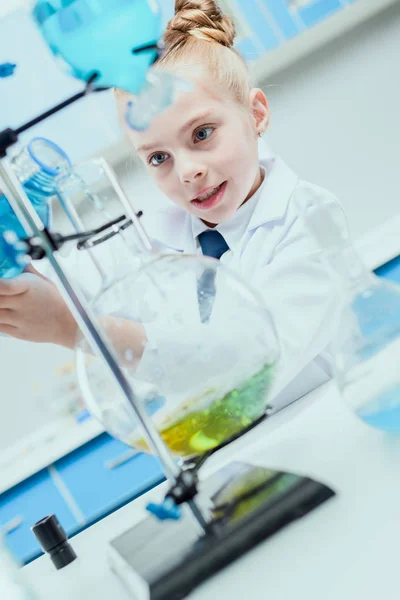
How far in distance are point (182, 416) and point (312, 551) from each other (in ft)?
0.45

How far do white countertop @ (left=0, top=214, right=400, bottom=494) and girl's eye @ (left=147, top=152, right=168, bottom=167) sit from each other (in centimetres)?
113

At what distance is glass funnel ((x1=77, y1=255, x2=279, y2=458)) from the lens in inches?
19.3

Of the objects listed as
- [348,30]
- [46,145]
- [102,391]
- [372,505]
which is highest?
[348,30]

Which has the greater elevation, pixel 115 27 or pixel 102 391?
pixel 115 27

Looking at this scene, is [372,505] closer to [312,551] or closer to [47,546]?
[312,551]

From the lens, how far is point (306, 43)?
244 cm

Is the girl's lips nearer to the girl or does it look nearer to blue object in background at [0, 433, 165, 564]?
the girl

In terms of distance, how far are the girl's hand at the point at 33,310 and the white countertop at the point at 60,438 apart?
145cm

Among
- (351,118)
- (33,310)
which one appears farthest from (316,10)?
(33,310)

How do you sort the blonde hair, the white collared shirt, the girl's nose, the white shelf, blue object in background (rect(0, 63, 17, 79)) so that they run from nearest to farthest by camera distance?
1. blue object in background (rect(0, 63, 17, 79))
2. the white collared shirt
3. the girl's nose
4. the blonde hair
5. the white shelf

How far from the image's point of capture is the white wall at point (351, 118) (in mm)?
2416

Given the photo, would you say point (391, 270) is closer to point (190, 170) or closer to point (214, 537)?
point (190, 170)

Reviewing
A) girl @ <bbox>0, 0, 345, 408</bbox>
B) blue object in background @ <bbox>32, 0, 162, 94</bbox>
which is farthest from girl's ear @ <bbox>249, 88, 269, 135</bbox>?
blue object in background @ <bbox>32, 0, 162, 94</bbox>

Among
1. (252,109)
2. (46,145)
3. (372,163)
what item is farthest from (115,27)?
(372,163)
